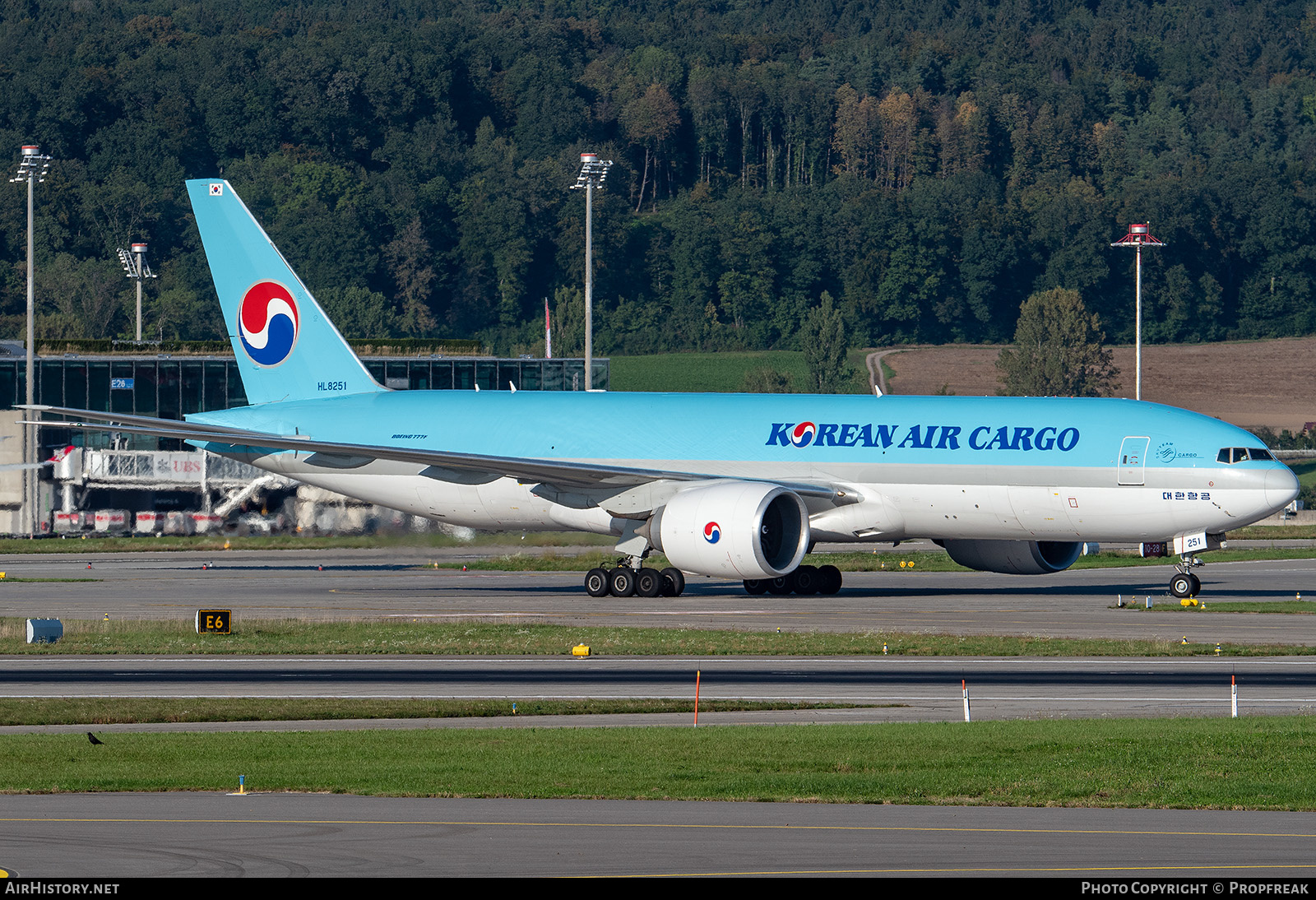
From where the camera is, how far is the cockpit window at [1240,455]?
4050 cm

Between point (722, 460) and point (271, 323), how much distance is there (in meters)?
14.1

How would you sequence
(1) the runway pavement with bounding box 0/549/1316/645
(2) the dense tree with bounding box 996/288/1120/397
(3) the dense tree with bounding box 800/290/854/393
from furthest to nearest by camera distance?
(3) the dense tree with bounding box 800/290/854/393, (2) the dense tree with bounding box 996/288/1120/397, (1) the runway pavement with bounding box 0/549/1316/645

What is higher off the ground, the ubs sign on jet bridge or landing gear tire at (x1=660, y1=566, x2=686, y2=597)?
the ubs sign on jet bridge

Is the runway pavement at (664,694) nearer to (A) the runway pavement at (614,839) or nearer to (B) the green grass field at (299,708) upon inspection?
(A) the runway pavement at (614,839)

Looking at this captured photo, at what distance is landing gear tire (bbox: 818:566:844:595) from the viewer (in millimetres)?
45406

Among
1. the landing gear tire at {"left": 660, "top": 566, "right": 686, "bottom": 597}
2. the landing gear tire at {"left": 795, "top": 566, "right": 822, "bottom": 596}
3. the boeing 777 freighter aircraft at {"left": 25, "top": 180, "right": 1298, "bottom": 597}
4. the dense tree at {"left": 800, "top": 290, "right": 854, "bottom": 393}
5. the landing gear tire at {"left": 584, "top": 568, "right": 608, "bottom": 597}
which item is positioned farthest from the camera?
the dense tree at {"left": 800, "top": 290, "right": 854, "bottom": 393}

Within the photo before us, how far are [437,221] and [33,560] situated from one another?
138333mm

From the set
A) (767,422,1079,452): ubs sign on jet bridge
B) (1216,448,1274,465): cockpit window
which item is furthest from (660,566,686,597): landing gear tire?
(1216,448,1274,465): cockpit window

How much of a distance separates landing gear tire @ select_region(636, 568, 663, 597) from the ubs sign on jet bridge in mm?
4351

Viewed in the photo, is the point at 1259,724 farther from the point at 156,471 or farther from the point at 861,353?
the point at 861,353

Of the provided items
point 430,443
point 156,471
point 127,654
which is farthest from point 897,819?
point 156,471

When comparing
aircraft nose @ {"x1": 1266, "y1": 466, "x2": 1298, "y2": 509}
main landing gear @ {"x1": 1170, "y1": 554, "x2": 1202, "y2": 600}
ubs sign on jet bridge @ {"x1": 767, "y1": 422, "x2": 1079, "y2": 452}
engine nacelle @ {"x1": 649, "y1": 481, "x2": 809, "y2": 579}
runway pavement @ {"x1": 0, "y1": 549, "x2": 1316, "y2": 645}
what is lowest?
runway pavement @ {"x1": 0, "y1": 549, "x2": 1316, "y2": 645}

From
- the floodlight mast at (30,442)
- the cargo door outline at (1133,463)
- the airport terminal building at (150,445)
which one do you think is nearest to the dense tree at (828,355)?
the airport terminal building at (150,445)

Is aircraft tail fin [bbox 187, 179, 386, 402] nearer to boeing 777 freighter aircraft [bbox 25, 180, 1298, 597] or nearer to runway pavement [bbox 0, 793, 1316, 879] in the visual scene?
boeing 777 freighter aircraft [bbox 25, 180, 1298, 597]
